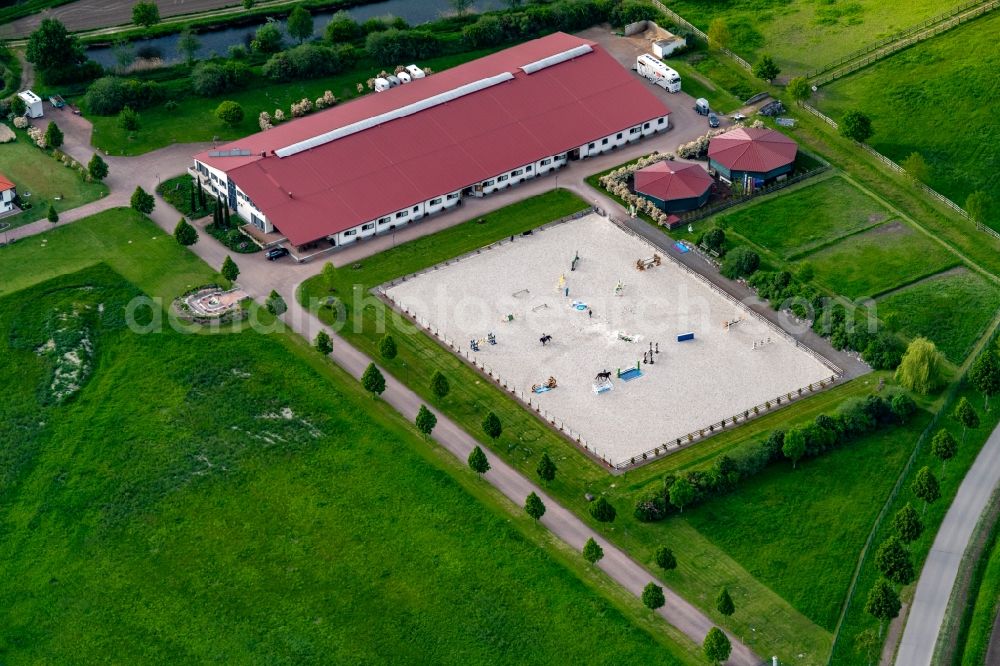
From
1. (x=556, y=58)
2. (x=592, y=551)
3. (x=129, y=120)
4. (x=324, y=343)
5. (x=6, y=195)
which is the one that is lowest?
(x=6, y=195)

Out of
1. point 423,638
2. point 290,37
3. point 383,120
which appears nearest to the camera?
point 423,638

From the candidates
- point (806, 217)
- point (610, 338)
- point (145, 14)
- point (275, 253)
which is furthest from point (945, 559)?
point (145, 14)

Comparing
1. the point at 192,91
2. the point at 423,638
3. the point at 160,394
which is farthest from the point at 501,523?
the point at 192,91

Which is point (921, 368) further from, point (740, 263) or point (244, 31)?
point (244, 31)

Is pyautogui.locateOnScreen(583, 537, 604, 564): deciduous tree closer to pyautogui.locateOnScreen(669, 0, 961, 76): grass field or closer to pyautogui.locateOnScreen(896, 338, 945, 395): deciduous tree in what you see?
pyautogui.locateOnScreen(896, 338, 945, 395): deciduous tree

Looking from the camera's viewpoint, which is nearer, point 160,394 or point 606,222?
point 160,394

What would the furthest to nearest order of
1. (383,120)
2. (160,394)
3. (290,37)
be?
(290,37)
(383,120)
(160,394)

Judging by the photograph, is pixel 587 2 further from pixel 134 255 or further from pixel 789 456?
pixel 789 456

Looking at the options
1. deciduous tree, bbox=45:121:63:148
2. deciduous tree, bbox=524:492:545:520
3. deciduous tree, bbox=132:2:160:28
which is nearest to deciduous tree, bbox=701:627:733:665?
deciduous tree, bbox=524:492:545:520
